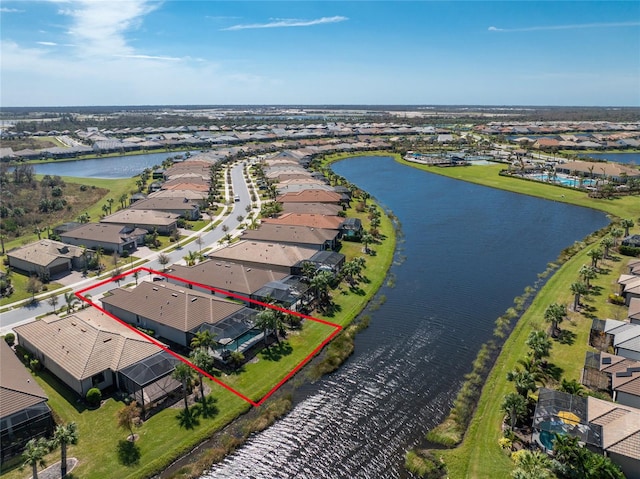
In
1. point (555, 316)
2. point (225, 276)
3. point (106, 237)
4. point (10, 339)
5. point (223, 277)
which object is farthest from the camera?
point (106, 237)

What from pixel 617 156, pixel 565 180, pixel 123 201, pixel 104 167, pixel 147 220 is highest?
pixel 617 156

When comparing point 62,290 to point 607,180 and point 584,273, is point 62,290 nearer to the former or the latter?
point 584,273

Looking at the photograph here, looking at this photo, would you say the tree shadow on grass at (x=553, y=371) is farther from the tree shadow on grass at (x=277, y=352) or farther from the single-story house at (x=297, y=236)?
the single-story house at (x=297, y=236)

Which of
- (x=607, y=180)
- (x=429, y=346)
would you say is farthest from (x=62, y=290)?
(x=607, y=180)

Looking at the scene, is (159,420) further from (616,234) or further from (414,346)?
(616,234)

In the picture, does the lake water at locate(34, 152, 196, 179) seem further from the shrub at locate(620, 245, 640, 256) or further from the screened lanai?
the shrub at locate(620, 245, 640, 256)

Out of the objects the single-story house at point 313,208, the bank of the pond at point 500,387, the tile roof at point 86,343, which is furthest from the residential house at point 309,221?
the tile roof at point 86,343

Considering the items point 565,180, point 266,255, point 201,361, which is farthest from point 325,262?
point 565,180
